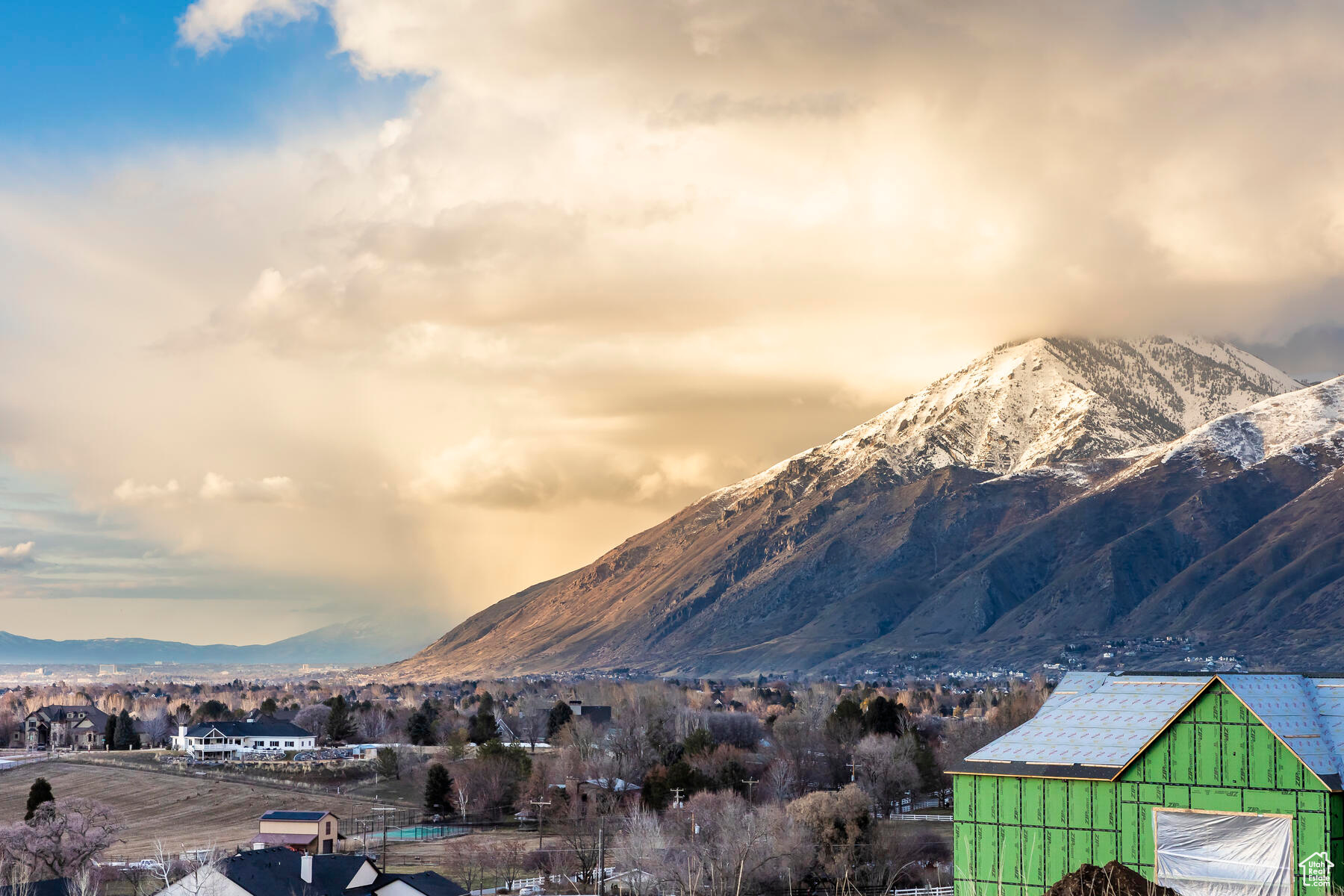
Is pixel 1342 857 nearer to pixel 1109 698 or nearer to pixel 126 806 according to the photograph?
pixel 1109 698

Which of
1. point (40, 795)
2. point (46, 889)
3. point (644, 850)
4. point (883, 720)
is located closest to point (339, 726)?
point (40, 795)

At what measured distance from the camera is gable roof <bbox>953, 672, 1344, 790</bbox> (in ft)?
206

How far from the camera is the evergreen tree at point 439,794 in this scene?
13075cm

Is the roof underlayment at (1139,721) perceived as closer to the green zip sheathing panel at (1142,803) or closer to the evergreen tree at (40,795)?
the green zip sheathing panel at (1142,803)

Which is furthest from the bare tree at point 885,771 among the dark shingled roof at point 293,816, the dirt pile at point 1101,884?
the dirt pile at point 1101,884

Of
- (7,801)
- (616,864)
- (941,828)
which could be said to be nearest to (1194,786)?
(616,864)

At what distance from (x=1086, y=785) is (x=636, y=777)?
260ft

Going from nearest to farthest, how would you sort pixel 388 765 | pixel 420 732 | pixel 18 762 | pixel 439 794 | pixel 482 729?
pixel 439 794
pixel 388 765
pixel 18 762
pixel 482 729
pixel 420 732

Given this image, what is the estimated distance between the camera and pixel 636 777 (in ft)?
459

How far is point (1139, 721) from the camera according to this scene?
2601 inches

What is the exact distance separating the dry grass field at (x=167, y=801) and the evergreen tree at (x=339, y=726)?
3367 cm

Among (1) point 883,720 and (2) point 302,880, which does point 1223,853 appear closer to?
(2) point 302,880
